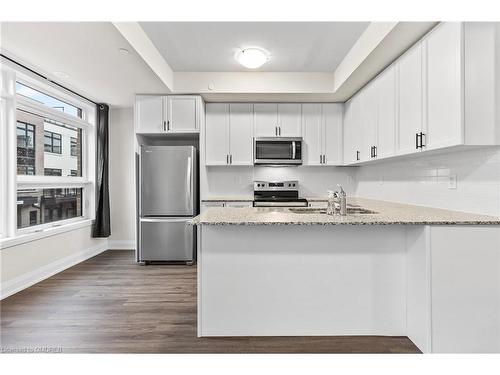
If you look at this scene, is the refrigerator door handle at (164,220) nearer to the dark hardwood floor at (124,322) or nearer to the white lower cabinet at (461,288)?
the dark hardwood floor at (124,322)

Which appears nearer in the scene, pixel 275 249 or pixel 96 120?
pixel 275 249

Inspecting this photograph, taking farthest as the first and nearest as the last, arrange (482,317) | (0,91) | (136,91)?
(136,91) → (0,91) → (482,317)

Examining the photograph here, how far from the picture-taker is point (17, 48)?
2.62 meters

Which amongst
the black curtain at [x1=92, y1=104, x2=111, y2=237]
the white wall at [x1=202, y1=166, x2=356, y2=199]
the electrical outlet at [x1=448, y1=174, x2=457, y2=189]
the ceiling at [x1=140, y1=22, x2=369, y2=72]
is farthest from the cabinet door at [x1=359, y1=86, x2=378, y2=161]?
the black curtain at [x1=92, y1=104, x2=111, y2=237]

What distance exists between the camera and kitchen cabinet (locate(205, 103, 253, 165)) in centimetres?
416

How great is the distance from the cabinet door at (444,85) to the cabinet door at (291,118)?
2.11m

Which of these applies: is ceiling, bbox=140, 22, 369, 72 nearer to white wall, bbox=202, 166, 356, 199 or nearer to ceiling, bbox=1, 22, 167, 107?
ceiling, bbox=1, 22, 167, 107

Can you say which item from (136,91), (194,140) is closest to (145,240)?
(194,140)

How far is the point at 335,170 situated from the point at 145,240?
9.74 feet

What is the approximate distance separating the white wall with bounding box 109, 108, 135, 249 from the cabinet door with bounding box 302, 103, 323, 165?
274 cm

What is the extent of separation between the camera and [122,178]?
473cm

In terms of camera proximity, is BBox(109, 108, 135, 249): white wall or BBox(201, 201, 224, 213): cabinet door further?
BBox(109, 108, 135, 249): white wall

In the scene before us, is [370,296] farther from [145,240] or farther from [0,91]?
[0,91]

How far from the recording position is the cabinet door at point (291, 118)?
4191 millimetres
